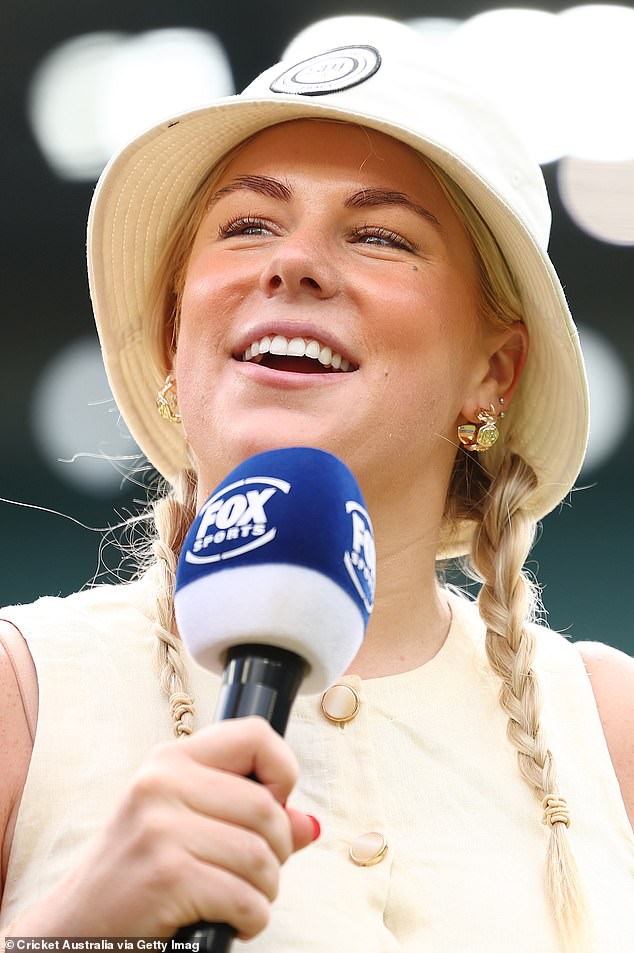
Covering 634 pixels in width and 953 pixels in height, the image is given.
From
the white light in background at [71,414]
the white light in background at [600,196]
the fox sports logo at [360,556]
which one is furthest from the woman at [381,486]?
the white light in background at [71,414]

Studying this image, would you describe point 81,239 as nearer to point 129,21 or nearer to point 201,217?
point 129,21

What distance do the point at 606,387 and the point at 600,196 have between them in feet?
2.33

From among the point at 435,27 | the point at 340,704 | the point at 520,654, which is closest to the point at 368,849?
the point at 340,704

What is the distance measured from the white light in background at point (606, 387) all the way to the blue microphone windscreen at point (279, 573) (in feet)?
10.4

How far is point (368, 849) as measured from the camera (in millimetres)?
1260

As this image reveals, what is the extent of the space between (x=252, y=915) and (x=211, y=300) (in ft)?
2.80

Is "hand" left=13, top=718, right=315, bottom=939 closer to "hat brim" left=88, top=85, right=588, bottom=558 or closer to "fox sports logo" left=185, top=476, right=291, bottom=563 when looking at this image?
"fox sports logo" left=185, top=476, right=291, bottom=563

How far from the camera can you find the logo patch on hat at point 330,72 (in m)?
1.48

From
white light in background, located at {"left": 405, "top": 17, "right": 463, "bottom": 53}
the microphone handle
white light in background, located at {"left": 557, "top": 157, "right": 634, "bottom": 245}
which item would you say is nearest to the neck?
the microphone handle

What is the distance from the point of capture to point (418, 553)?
158 centimetres

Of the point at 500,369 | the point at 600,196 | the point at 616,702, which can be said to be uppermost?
the point at 600,196

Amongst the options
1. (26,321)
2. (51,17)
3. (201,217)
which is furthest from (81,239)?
(201,217)

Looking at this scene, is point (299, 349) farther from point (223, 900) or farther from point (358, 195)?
point (223, 900)

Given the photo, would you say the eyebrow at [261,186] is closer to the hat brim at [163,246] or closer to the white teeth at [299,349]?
the hat brim at [163,246]
